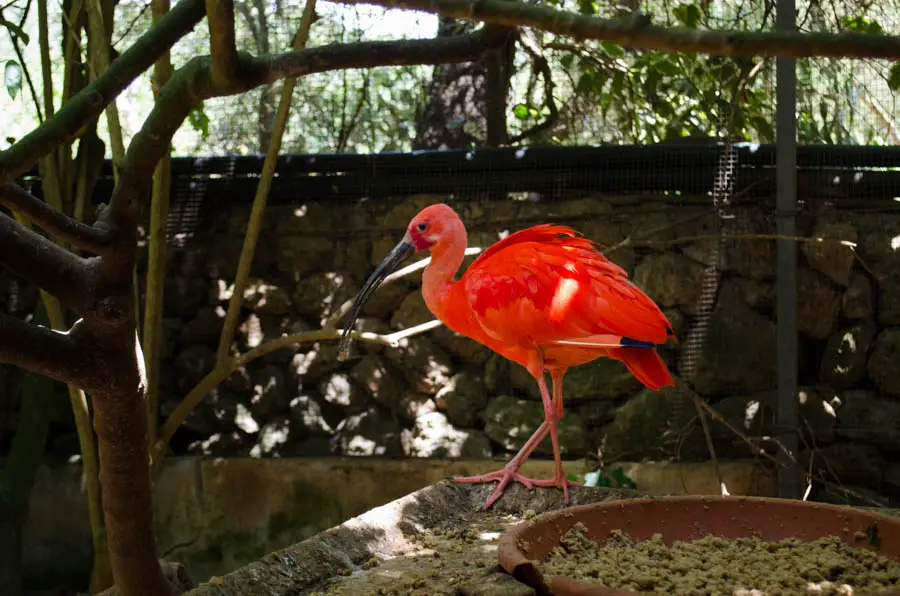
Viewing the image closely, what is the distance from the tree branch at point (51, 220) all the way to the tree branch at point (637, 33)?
0.93m

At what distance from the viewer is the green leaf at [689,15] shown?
4941 millimetres

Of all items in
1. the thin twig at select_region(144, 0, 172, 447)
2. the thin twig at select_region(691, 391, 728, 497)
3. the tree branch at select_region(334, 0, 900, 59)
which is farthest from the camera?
the thin twig at select_region(691, 391, 728, 497)

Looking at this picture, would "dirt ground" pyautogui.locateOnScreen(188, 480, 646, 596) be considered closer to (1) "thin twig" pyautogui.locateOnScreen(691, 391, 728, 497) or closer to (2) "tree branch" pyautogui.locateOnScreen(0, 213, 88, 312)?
(2) "tree branch" pyautogui.locateOnScreen(0, 213, 88, 312)

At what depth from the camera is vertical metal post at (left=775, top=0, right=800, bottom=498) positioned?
4.48m

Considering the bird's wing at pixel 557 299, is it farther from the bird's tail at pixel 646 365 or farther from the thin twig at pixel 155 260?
the thin twig at pixel 155 260

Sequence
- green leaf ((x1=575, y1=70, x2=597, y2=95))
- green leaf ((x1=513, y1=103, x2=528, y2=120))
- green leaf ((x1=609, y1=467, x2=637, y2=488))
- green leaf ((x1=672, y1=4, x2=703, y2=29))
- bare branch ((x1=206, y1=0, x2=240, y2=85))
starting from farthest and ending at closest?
green leaf ((x1=513, y1=103, x2=528, y2=120)), green leaf ((x1=575, y1=70, x2=597, y2=95)), green leaf ((x1=672, y1=4, x2=703, y2=29)), green leaf ((x1=609, y1=467, x2=637, y2=488)), bare branch ((x1=206, y1=0, x2=240, y2=85))

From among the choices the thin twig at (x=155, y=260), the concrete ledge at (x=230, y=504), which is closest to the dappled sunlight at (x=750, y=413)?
the concrete ledge at (x=230, y=504)

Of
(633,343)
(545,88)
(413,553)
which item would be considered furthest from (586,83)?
(413,553)

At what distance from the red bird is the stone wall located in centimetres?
140

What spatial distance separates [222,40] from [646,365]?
5.94 feet

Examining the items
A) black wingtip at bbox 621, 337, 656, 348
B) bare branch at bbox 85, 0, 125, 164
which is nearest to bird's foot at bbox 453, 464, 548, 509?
black wingtip at bbox 621, 337, 656, 348

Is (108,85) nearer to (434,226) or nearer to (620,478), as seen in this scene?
(434,226)

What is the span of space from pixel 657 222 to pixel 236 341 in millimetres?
2346

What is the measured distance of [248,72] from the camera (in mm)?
2217
